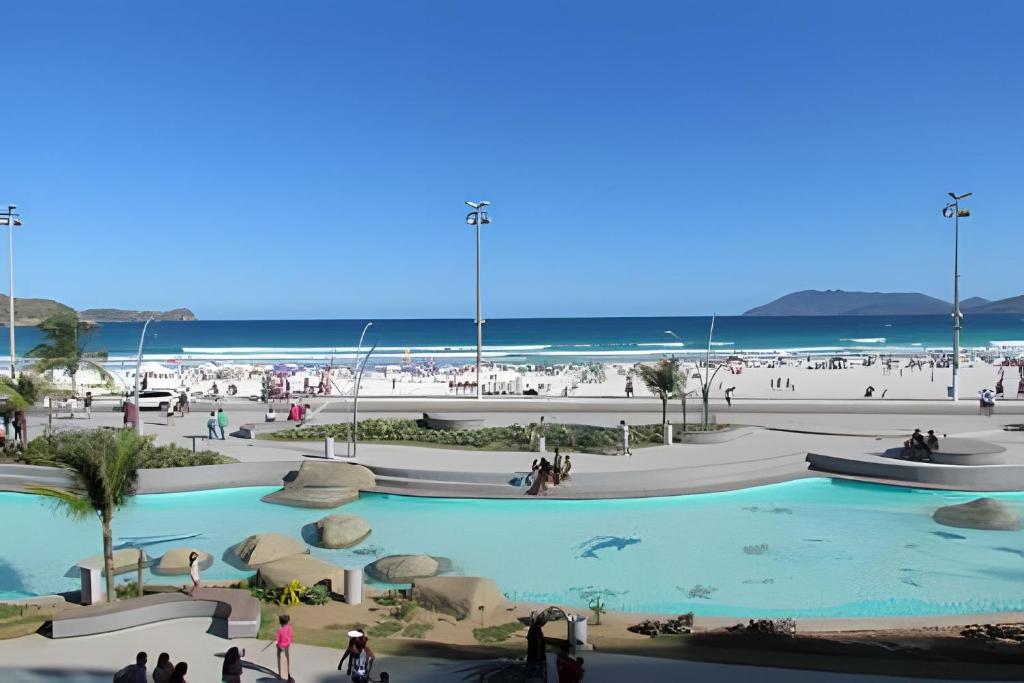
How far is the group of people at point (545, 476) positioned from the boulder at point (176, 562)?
8.09 m

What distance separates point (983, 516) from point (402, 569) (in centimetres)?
1302

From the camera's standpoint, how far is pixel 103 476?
12180 millimetres

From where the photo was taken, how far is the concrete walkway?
9695 mm

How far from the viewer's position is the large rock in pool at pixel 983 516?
17.2 m

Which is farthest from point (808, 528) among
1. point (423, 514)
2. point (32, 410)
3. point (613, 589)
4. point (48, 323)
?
point (32, 410)

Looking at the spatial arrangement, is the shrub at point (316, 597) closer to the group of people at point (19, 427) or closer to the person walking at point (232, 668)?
the person walking at point (232, 668)

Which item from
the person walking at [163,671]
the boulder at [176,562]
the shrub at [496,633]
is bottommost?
the shrub at [496,633]

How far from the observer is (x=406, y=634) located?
11500mm

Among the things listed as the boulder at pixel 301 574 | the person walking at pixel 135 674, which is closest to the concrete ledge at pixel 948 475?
the boulder at pixel 301 574

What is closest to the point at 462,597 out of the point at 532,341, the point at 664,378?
the point at 664,378

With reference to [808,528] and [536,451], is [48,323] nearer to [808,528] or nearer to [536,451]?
[536,451]

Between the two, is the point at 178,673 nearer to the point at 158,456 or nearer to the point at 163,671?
the point at 163,671

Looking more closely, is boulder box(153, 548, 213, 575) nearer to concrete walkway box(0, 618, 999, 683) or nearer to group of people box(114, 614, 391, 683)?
concrete walkway box(0, 618, 999, 683)

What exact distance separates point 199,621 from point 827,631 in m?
9.48
